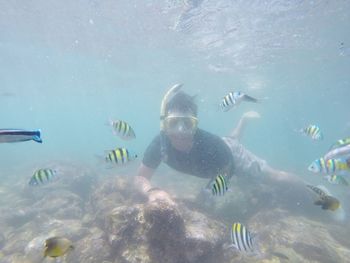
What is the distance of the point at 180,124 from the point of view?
24.1 ft

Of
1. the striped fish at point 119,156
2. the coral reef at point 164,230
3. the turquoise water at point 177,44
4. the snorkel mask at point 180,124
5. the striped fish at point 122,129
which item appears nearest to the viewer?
the coral reef at point 164,230

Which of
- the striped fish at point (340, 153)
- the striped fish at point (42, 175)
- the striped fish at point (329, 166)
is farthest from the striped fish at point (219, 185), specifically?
the striped fish at point (42, 175)

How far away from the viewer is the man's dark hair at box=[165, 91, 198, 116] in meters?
7.50

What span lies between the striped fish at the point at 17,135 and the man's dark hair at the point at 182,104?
5774mm

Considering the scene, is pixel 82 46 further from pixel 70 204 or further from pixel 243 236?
pixel 243 236

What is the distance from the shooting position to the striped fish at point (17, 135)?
178cm

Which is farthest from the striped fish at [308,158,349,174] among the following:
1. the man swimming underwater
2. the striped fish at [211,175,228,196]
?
the man swimming underwater

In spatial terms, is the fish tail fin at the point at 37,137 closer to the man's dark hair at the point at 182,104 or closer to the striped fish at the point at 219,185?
the striped fish at the point at 219,185

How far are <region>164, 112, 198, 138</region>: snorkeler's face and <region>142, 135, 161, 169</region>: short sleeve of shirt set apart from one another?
1.19 m

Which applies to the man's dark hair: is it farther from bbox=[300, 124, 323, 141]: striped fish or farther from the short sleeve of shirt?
bbox=[300, 124, 323, 141]: striped fish

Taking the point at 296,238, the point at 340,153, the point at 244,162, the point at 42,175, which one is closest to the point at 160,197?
the point at 42,175

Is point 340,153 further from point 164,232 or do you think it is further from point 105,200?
point 105,200

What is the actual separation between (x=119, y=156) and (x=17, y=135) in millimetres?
3666

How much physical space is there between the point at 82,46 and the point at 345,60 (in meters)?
29.6
